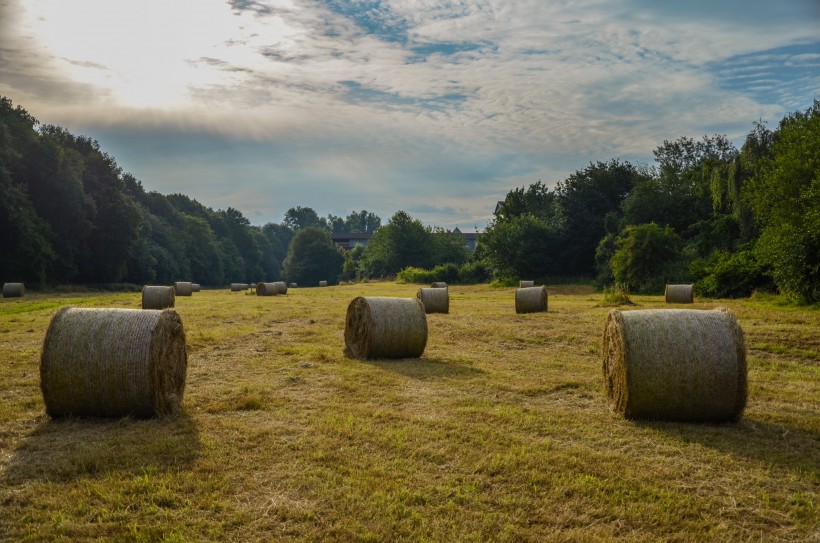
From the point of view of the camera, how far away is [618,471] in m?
6.31

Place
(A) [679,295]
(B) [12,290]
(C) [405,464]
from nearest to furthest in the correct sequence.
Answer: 1. (C) [405,464]
2. (A) [679,295]
3. (B) [12,290]

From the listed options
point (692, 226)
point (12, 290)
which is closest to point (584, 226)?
point (692, 226)

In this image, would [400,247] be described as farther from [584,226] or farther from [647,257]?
[647,257]

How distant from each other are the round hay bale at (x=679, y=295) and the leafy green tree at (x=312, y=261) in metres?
92.2

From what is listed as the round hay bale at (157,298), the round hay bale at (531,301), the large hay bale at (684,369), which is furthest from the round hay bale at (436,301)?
the large hay bale at (684,369)

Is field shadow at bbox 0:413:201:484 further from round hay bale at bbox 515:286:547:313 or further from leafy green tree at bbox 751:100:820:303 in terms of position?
leafy green tree at bbox 751:100:820:303

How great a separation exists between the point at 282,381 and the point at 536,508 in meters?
6.18

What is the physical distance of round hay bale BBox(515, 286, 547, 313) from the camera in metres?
24.1

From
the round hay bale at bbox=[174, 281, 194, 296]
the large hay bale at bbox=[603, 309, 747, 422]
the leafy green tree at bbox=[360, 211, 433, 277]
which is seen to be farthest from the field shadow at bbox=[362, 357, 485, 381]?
the leafy green tree at bbox=[360, 211, 433, 277]

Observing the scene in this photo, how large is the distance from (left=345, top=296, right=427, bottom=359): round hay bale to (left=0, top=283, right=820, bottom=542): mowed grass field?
65.0 inches

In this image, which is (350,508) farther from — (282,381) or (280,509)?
(282,381)

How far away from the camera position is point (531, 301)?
79.2 feet

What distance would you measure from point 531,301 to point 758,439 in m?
16.7

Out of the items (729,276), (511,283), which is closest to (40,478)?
(729,276)
